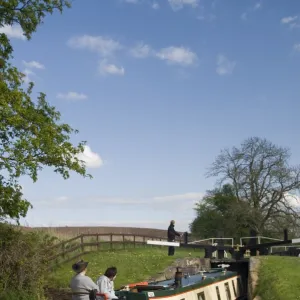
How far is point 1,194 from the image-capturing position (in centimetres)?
1576

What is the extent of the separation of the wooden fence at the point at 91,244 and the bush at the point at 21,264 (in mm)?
8185

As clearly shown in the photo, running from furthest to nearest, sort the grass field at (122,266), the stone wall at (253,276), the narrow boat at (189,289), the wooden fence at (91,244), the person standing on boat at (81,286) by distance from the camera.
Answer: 1. the wooden fence at (91,244)
2. the grass field at (122,266)
3. the stone wall at (253,276)
4. the narrow boat at (189,289)
5. the person standing on boat at (81,286)

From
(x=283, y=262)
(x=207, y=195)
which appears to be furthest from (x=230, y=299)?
(x=207, y=195)

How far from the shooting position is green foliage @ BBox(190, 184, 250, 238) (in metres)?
39.8

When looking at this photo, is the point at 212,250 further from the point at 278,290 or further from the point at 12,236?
the point at 12,236

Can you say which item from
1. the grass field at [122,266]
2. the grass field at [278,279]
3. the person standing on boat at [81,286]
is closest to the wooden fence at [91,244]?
the grass field at [122,266]

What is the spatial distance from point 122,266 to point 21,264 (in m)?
8.42

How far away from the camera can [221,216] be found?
139 feet

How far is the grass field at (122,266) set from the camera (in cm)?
2123

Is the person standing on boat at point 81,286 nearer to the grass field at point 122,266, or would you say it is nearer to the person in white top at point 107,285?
the person in white top at point 107,285

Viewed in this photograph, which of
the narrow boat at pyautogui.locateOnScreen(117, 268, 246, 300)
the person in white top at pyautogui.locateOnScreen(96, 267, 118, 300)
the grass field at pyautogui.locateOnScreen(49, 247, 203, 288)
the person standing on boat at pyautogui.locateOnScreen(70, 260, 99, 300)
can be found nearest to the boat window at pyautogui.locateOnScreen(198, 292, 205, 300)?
the narrow boat at pyautogui.locateOnScreen(117, 268, 246, 300)

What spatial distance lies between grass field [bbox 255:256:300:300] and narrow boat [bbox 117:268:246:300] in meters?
1.00

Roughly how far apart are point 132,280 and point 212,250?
16.1ft

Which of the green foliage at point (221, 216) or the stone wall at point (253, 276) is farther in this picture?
the green foliage at point (221, 216)
